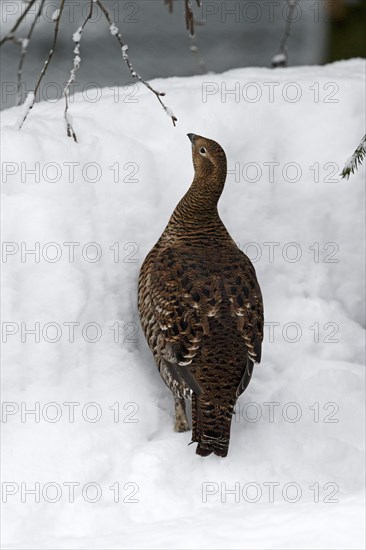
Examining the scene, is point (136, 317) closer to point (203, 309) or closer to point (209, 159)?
point (203, 309)

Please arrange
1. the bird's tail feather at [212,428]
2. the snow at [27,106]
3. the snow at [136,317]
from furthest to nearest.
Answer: the snow at [27,106] < the bird's tail feather at [212,428] < the snow at [136,317]

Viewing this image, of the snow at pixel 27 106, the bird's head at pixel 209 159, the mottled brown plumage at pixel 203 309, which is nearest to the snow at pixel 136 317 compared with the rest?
the snow at pixel 27 106

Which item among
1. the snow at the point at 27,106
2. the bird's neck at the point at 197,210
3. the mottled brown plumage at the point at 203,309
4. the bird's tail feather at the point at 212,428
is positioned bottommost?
the bird's tail feather at the point at 212,428

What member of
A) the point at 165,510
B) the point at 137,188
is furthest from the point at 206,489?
the point at 137,188

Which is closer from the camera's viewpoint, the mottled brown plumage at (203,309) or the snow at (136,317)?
the snow at (136,317)

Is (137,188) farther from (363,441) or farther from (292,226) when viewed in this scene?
(363,441)

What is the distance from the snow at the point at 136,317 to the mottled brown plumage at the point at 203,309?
196 mm

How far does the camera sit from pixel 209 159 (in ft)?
13.0

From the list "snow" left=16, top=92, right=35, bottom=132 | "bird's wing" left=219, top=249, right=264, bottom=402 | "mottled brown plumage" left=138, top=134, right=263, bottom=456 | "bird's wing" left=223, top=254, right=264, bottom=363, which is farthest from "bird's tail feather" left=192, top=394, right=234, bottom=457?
"snow" left=16, top=92, right=35, bottom=132

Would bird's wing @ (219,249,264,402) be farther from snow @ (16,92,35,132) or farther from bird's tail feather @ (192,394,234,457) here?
snow @ (16,92,35,132)

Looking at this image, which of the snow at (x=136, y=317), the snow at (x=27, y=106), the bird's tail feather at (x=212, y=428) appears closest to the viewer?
the snow at (x=136, y=317)

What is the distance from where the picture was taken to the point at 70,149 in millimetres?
4086

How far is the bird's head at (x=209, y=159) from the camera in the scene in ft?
Result: 12.9

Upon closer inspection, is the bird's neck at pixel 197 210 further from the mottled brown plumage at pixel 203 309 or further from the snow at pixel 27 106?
the snow at pixel 27 106
